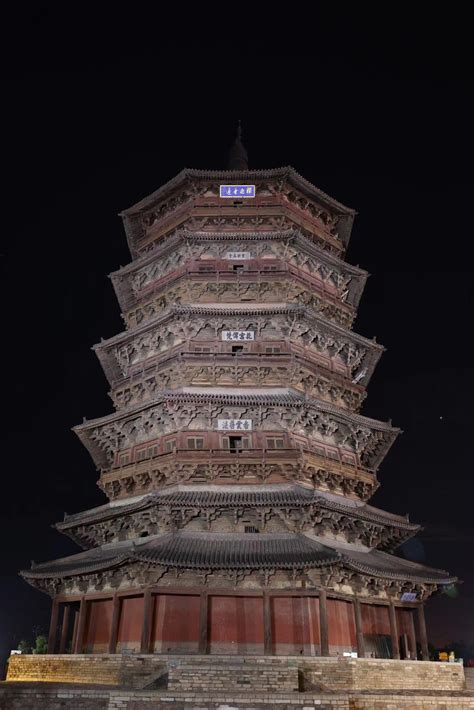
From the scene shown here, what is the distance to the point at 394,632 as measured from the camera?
2281cm

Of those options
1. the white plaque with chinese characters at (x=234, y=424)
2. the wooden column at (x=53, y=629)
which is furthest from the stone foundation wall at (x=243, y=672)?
the white plaque with chinese characters at (x=234, y=424)

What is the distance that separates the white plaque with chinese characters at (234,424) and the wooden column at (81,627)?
26.4 feet

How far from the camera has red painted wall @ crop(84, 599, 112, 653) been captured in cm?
2228

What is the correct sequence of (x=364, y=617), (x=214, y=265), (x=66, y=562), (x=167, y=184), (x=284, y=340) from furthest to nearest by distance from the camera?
(x=167, y=184)
(x=214, y=265)
(x=284, y=340)
(x=66, y=562)
(x=364, y=617)

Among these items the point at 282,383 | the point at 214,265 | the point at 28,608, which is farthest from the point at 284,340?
the point at 28,608

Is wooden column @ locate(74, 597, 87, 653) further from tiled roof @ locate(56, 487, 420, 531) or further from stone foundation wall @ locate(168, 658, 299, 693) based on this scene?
stone foundation wall @ locate(168, 658, 299, 693)

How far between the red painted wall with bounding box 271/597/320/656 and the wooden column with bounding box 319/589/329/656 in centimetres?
38

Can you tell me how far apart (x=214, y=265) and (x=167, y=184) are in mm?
5400

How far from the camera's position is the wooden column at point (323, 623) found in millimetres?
20000

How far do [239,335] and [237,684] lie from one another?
47.5 ft

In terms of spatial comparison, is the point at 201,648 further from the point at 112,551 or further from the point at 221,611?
the point at 112,551

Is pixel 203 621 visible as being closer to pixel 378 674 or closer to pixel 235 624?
pixel 235 624

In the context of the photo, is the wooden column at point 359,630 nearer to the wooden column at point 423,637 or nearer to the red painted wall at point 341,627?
the red painted wall at point 341,627

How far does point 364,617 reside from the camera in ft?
75.1
